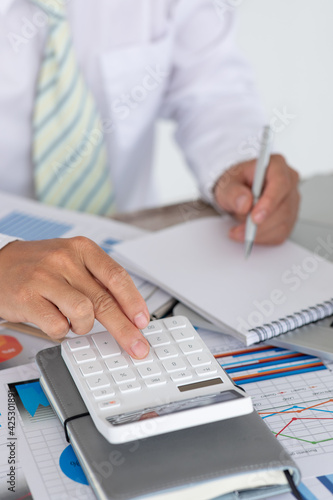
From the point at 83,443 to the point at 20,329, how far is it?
263 mm

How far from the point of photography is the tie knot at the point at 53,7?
111cm

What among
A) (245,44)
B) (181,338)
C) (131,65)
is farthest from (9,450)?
(245,44)

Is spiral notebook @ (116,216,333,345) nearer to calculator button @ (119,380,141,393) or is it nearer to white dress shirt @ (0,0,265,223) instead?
calculator button @ (119,380,141,393)

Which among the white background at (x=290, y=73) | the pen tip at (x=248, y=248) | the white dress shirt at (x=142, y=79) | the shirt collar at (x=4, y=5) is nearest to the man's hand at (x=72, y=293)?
the pen tip at (x=248, y=248)

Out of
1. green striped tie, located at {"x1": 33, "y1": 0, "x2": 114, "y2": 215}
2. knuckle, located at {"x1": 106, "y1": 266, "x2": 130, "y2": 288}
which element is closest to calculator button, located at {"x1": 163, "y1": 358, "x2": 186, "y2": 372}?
knuckle, located at {"x1": 106, "y1": 266, "x2": 130, "y2": 288}

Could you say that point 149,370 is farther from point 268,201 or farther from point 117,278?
point 268,201

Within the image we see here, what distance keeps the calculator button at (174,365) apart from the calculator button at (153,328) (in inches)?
2.2

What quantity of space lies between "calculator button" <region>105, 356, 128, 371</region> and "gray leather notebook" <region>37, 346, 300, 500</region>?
0.06 m

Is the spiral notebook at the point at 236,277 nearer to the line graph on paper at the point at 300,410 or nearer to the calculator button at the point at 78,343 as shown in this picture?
the line graph on paper at the point at 300,410

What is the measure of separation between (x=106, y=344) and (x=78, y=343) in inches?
1.1

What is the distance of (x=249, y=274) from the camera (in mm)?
838

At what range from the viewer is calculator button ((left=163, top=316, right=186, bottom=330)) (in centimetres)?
66

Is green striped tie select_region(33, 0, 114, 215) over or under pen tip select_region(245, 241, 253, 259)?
over

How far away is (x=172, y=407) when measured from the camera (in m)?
0.53
